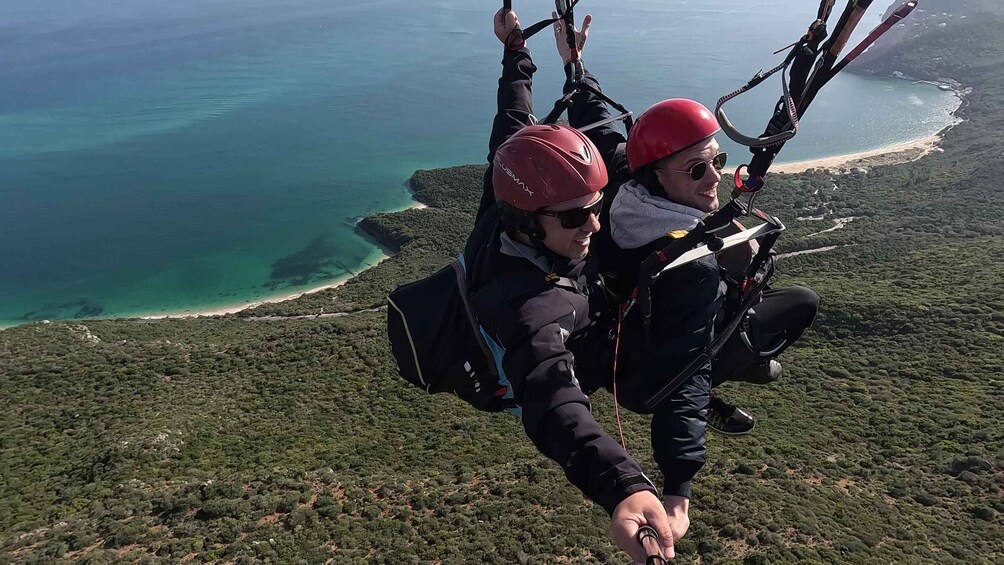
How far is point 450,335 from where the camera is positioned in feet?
7.93

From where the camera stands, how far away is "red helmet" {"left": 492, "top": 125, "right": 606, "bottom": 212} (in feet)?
7.72

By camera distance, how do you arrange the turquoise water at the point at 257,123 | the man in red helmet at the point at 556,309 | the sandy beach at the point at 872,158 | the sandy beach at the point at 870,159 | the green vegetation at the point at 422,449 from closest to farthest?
the man in red helmet at the point at 556,309, the green vegetation at the point at 422,449, the turquoise water at the point at 257,123, the sandy beach at the point at 872,158, the sandy beach at the point at 870,159

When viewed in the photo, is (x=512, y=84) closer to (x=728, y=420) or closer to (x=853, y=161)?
(x=728, y=420)

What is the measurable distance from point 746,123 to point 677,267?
258ft

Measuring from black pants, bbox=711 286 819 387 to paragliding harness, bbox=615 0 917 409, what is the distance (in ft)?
0.27

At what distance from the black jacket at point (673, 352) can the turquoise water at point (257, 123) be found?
46.6 metres

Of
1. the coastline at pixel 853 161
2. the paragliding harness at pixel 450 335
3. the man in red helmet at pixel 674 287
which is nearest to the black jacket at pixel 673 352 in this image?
the man in red helmet at pixel 674 287

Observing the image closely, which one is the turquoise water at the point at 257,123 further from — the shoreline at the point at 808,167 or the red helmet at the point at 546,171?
the red helmet at the point at 546,171

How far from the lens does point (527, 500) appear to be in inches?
701

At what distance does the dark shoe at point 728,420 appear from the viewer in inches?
143

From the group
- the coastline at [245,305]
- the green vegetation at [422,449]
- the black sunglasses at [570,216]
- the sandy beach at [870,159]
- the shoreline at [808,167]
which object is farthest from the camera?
the sandy beach at [870,159]

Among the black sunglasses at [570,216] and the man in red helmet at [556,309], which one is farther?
the black sunglasses at [570,216]

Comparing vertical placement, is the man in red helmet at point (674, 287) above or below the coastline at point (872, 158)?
above

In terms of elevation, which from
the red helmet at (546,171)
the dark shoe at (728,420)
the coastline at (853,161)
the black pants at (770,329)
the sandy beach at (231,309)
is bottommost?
the sandy beach at (231,309)
